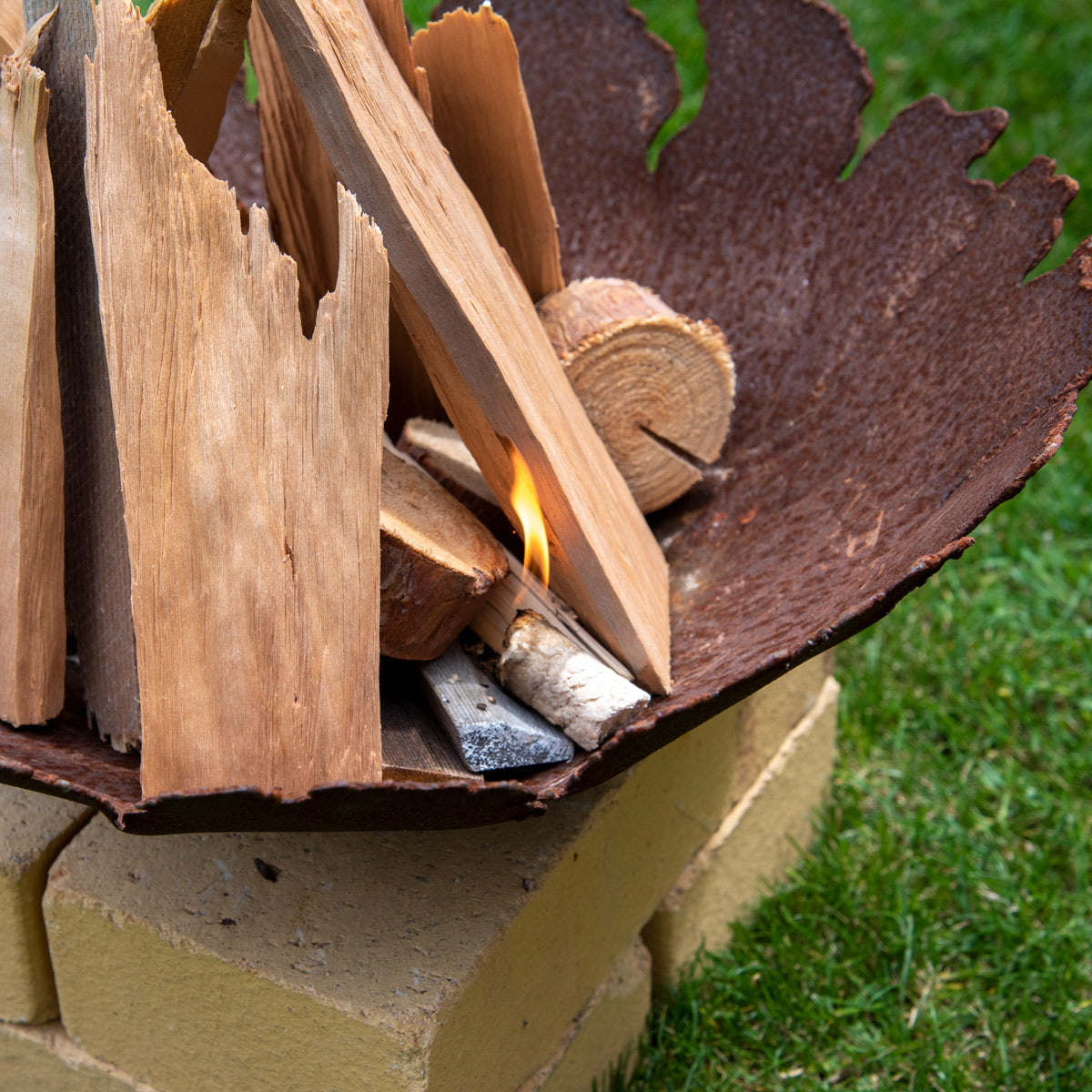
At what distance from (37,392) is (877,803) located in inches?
73.8

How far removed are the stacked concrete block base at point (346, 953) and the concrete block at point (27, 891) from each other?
0.03m

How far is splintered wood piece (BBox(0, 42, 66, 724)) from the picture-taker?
4.08ft

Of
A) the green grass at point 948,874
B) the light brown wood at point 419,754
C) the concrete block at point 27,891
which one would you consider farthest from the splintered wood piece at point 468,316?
the green grass at point 948,874

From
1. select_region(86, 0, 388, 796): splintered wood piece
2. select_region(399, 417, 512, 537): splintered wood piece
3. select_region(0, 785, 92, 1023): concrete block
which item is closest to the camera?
select_region(86, 0, 388, 796): splintered wood piece

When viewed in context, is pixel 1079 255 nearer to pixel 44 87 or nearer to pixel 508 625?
pixel 508 625

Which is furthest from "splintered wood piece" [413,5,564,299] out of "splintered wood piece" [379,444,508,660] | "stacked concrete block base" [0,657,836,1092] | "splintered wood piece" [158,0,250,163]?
"stacked concrete block base" [0,657,836,1092]

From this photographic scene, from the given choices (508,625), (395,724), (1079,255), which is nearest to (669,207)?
(1079,255)

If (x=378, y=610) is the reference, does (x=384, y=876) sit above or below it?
below

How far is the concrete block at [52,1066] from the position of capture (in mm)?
1558

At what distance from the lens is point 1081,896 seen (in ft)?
7.03

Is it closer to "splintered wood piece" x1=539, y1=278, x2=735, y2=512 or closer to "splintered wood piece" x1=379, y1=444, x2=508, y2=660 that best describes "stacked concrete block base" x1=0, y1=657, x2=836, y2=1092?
"splintered wood piece" x1=379, y1=444, x2=508, y2=660

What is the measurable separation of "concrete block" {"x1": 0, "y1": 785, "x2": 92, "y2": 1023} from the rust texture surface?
197 millimetres

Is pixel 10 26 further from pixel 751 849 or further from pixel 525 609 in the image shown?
pixel 751 849

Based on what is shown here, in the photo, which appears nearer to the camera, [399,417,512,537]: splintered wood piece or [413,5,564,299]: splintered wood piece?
[413,5,564,299]: splintered wood piece
